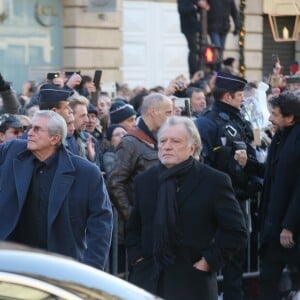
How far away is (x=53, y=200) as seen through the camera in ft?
22.7

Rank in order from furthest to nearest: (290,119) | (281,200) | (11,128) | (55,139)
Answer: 1. (11,128)
2. (290,119)
3. (281,200)
4. (55,139)

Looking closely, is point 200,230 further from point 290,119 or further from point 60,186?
point 290,119

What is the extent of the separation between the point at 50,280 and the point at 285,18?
1146 centimetres

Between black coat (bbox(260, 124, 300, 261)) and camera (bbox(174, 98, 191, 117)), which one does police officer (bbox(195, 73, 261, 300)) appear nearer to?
black coat (bbox(260, 124, 300, 261))

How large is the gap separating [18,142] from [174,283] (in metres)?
1.38

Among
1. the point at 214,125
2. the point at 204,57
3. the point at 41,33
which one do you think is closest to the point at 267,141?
the point at 214,125

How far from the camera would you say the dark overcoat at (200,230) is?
697cm

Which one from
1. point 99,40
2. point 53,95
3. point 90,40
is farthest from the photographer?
point 99,40

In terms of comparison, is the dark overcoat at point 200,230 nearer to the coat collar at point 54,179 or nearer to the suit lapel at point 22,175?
the coat collar at point 54,179

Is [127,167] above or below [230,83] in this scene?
below

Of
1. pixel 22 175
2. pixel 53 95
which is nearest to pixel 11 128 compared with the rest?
pixel 53 95

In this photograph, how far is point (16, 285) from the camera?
12.9ft

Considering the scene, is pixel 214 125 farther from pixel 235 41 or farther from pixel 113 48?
pixel 235 41

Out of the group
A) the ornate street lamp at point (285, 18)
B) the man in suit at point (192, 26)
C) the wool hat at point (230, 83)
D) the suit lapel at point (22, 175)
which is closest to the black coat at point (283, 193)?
the wool hat at point (230, 83)
